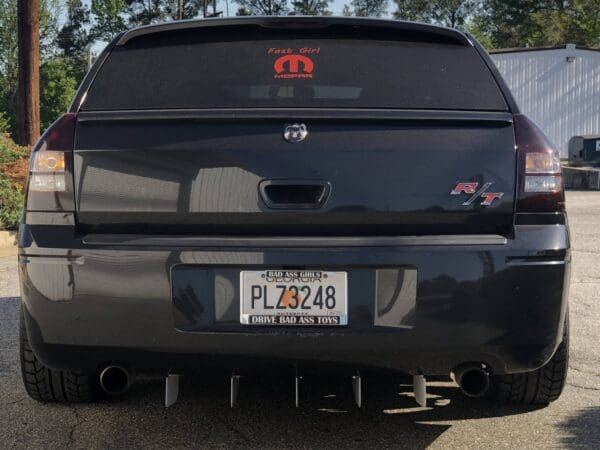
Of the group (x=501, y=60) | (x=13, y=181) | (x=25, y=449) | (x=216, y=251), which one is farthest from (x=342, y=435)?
(x=501, y=60)

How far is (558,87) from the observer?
37.5 meters

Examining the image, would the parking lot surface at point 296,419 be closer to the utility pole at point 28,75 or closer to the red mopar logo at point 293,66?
the red mopar logo at point 293,66

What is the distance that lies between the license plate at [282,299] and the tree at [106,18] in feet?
263

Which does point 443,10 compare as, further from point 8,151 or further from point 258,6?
point 8,151

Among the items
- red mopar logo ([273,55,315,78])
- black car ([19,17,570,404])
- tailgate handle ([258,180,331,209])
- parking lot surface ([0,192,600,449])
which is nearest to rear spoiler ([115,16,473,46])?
red mopar logo ([273,55,315,78])

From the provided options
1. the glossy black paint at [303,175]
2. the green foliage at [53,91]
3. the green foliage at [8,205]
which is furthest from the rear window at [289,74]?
the green foliage at [53,91]

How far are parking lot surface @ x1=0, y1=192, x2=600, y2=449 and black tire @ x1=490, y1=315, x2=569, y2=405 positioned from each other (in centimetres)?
7

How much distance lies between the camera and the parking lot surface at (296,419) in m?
3.28

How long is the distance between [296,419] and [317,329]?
88cm

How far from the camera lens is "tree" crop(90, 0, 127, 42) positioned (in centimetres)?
7888

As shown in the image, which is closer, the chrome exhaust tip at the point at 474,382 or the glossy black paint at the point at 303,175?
the glossy black paint at the point at 303,175

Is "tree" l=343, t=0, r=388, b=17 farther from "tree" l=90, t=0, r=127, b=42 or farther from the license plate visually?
the license plate

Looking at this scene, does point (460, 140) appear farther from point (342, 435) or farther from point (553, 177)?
point (342, 435)

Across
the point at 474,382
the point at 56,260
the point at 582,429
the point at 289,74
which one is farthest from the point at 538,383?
the point at 56,260
